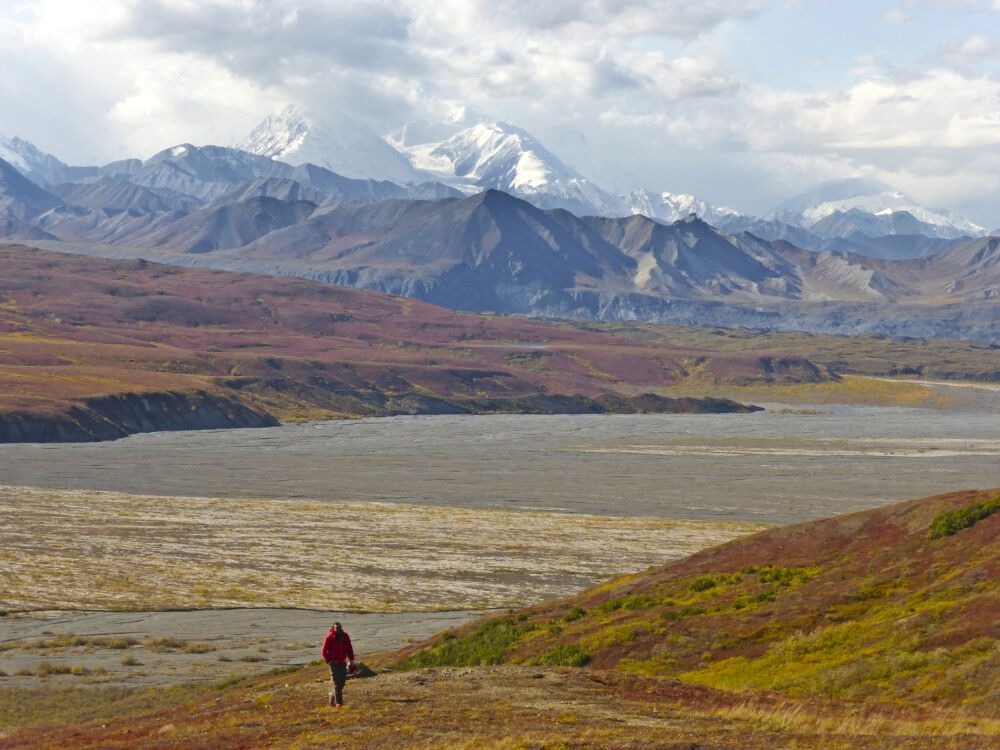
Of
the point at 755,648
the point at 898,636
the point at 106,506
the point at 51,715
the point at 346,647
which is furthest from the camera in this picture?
the point at 106,506

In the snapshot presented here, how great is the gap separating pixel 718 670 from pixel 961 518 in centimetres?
1261

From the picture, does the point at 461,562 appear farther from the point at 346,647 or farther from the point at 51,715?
the point at 346,647

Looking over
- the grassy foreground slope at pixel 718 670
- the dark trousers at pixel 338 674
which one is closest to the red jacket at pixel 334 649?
Answer: the dark trousers at pixel 338 674

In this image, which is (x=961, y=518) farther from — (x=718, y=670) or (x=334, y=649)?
(x=334, y=649)

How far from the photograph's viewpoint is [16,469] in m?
112

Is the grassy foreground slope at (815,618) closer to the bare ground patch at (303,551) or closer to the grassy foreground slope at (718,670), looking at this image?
the grassy foreground slope at (718,670)

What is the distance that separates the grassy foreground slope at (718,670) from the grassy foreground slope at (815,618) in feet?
0.23

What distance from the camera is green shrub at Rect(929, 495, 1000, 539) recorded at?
138ft

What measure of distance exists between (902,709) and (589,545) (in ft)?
160

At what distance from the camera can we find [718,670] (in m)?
34.2

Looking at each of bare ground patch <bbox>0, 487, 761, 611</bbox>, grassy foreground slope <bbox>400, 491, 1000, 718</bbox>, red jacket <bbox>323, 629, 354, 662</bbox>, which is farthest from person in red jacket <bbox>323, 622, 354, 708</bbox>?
bare ground patch <bbox>0, 487, 761, 611</bbox>

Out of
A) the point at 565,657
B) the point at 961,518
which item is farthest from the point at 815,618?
the point at 961,518

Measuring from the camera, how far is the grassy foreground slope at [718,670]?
25.5m

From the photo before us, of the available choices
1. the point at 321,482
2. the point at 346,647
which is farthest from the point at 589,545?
the point at 346,647
